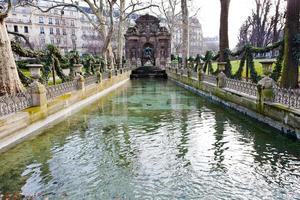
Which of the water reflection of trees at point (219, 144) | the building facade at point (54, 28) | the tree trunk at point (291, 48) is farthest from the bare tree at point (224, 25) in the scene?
the building facade at point (54, 28)

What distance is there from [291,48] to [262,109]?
12.6 feet

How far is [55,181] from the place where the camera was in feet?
19.1

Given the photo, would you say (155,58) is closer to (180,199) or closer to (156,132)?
(156,132)

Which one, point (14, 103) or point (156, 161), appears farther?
point (14, 103)

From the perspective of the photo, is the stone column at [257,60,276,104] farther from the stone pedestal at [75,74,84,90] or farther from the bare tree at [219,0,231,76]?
the stone pedestal at [75,74,84,90]

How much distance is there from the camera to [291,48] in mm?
12078

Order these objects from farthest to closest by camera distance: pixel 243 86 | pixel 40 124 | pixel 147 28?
pixel 147 28 < pixel 243 86 < pixel 40 124

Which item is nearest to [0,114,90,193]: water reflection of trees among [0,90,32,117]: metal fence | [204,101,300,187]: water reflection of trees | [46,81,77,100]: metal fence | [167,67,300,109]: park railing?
[0,90,32,117]: metal fence

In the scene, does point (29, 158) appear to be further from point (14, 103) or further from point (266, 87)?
point (266, 87)

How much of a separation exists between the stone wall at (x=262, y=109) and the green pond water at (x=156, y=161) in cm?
30

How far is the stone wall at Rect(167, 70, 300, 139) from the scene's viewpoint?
813 centimetres

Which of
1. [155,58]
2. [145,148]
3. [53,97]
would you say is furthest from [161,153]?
[155,58]

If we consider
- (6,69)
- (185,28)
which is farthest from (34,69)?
(185,28)

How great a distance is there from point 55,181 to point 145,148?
2.68 m
